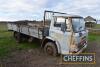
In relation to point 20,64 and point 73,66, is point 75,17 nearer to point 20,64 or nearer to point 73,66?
point 73,66

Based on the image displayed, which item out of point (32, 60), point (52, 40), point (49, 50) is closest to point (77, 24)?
point (52, 40)

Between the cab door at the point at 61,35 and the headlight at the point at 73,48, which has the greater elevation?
the cab door at the point at 61,35

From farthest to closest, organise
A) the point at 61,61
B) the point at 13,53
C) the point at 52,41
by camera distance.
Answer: the point at 13,53, the point at 52,41, the point at 61,61

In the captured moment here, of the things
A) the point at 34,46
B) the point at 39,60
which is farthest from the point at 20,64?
the point at 34,46

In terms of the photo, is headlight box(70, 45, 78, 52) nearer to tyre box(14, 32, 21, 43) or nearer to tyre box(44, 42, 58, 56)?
tyre box(44, 42, 58, 56)

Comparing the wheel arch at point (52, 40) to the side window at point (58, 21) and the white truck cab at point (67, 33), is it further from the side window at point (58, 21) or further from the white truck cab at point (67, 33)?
the side window at point (58, 21)

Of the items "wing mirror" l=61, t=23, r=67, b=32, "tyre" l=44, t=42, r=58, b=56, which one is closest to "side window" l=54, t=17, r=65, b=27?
"wing mirror" l=61, t=23, r=67, b=32

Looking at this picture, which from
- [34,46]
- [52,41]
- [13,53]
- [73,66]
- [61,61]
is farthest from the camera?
[34,46]

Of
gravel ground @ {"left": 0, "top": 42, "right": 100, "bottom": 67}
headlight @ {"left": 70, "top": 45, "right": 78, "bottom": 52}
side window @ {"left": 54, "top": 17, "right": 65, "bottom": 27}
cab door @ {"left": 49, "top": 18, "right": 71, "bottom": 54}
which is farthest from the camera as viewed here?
side window @ {"left": 54, "top": 17, "right": 65, "bottom": 27}

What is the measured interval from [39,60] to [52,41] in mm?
1246

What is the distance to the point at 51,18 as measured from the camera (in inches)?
394

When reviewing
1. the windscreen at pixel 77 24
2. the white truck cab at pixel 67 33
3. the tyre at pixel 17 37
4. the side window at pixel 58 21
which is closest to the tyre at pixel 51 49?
the white truck cab at pixel 67 33

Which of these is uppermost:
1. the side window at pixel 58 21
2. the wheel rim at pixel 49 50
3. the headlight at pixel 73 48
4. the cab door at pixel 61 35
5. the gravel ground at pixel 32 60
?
the side window at pixel 58 21

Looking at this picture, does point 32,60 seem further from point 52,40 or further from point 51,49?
point 52,40
